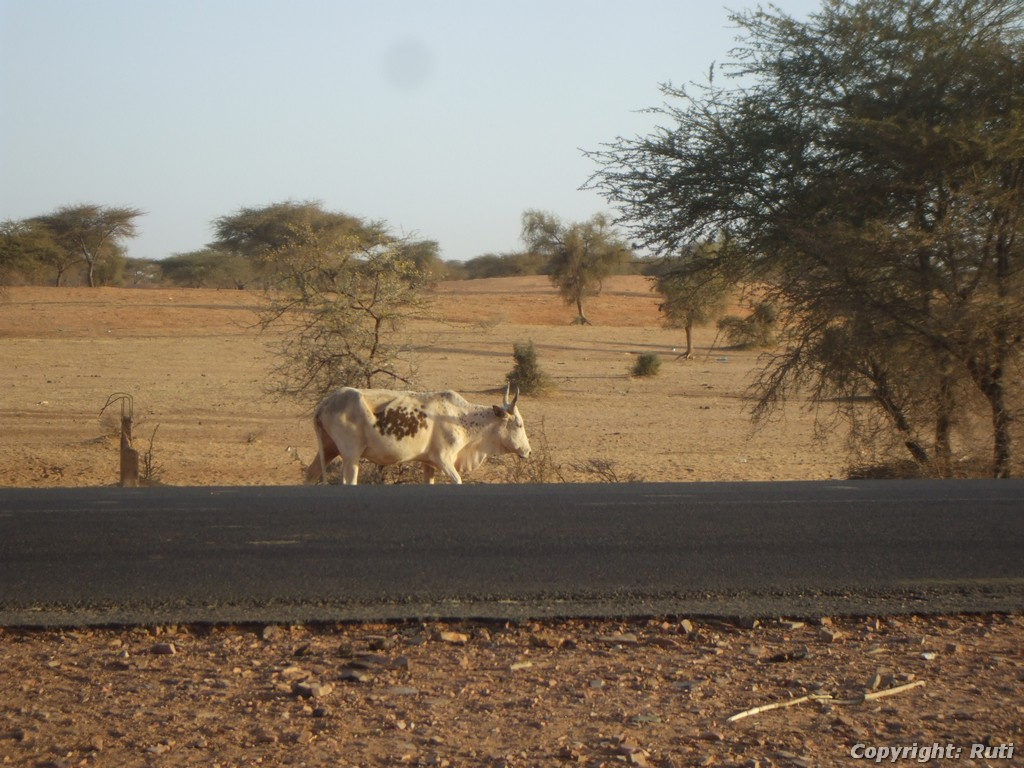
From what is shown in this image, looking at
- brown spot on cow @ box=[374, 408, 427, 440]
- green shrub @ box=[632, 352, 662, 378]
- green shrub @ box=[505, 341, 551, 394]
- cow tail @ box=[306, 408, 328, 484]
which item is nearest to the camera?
brown spot on cow @ box=[374, 408, 427, 440]

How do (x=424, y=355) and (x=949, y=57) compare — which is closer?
(x=949, y=57)

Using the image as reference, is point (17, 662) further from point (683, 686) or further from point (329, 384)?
point (329, 384)

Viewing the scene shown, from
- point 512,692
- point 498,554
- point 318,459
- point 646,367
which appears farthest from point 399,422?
point 646,367

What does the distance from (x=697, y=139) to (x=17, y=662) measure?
13.5 metres

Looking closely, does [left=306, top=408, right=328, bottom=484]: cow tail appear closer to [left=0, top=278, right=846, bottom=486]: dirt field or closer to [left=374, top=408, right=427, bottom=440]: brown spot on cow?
[left=374, top=408, right=427, bottom=440]: brown spot on cow

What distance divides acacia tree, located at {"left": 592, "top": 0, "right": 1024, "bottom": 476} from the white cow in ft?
15.6

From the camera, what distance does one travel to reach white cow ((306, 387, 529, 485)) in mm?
13406

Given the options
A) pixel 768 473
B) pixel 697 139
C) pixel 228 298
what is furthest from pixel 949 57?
pixel 228 298

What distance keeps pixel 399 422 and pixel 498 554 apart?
6317mm

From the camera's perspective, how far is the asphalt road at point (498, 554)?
6469mm

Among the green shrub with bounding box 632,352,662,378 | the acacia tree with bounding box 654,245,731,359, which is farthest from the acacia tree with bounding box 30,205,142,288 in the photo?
the acacia tree with bounding box 654,245,731,359

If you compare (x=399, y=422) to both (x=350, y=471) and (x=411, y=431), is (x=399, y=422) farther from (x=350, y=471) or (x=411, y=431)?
(x=350, y=471)

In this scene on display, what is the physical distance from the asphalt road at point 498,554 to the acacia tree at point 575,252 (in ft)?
180

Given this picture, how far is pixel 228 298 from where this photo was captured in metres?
63.5
